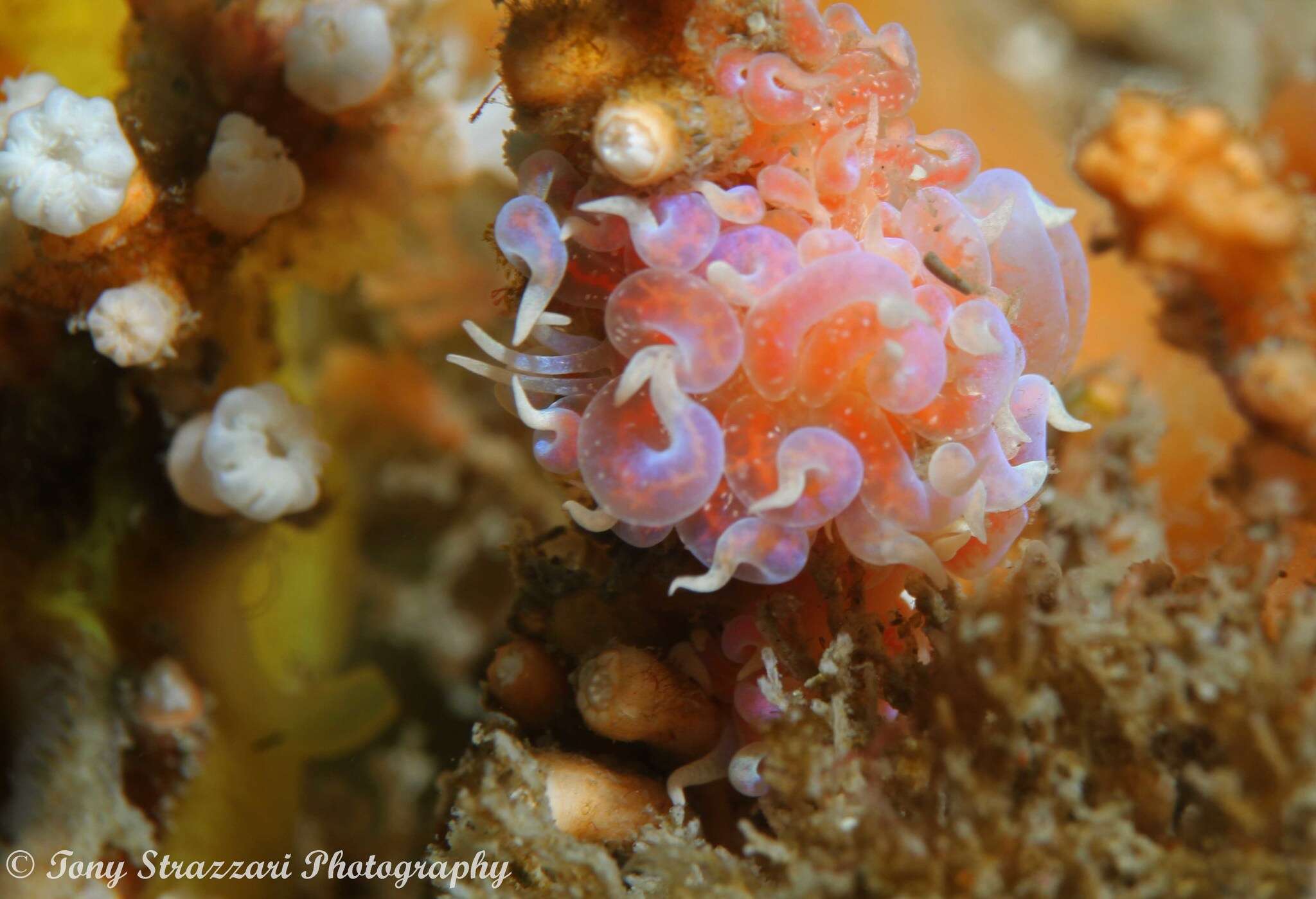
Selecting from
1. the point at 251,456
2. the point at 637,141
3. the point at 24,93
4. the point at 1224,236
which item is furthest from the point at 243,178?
the point at 1224,236

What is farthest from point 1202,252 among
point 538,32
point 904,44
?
point 538,32

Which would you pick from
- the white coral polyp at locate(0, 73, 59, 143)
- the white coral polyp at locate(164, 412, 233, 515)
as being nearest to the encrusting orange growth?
the white coral polyp at locate(164, 412, 233, 515)

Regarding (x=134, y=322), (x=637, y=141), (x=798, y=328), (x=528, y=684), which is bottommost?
(x=528, y=684)

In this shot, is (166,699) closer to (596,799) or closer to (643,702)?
(596,799)

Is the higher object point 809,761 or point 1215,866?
point 1215,866

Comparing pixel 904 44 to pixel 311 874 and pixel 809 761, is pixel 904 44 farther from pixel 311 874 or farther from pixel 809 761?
pixel 311 874

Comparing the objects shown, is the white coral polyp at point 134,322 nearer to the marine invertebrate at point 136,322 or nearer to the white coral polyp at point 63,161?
the marine invertebrate at point 136,322
